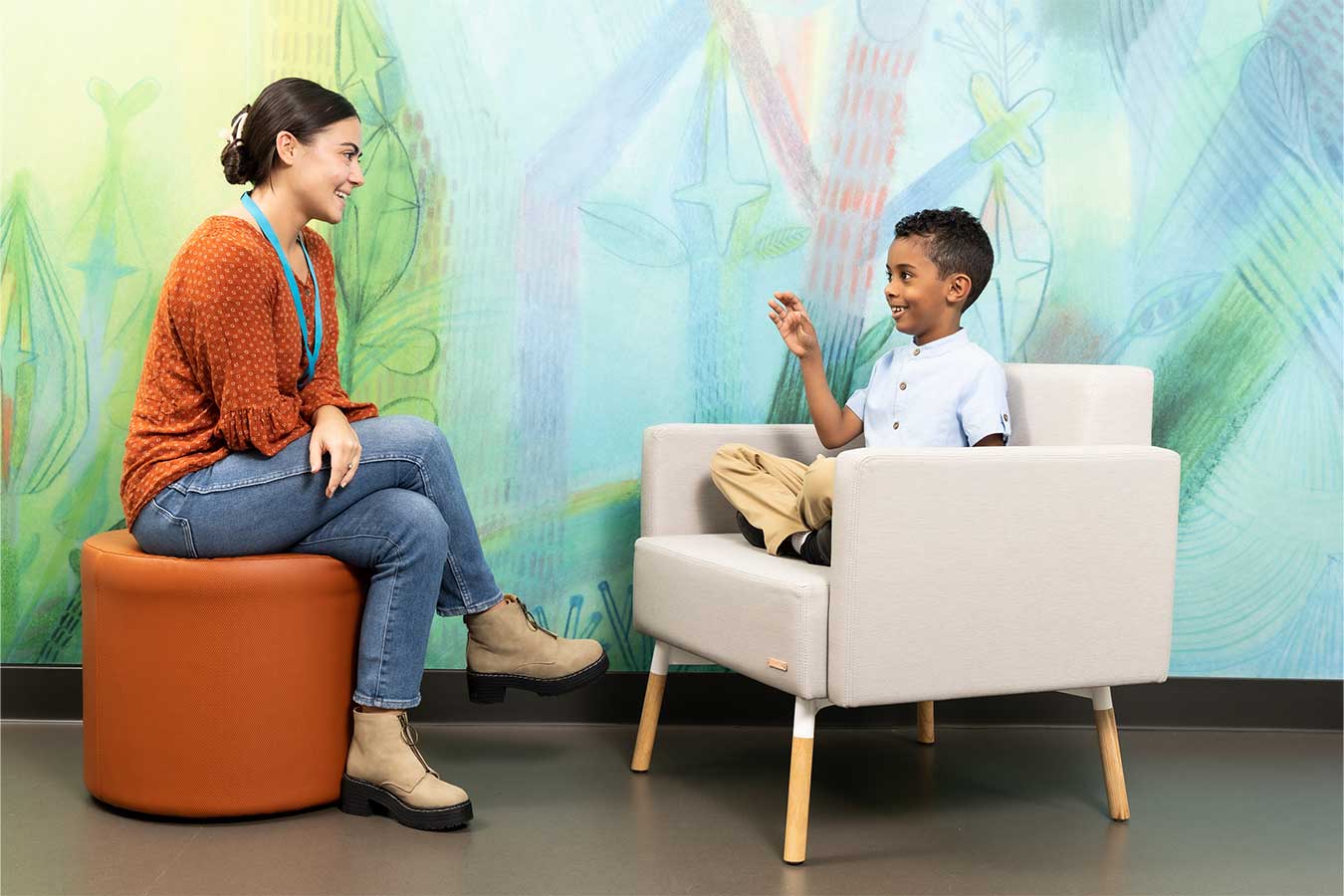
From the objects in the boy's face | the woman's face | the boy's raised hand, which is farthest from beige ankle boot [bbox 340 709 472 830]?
the boy's face

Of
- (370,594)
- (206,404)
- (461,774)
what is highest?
(206,404)

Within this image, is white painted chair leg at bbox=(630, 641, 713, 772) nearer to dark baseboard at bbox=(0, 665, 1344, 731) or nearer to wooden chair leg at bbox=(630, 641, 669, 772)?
wooden chair leg at bbox=(630, 641, 669, 772)

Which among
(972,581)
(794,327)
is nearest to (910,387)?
(794,327)

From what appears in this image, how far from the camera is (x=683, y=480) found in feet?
7.80

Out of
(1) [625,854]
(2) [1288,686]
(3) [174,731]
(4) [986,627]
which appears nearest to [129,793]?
(3) [174,731]

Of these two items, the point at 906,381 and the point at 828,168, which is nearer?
the point at 906,381

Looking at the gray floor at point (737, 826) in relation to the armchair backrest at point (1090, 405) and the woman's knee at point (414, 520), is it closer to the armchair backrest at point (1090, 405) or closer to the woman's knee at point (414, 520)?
the woman's knee at point (414, 520)

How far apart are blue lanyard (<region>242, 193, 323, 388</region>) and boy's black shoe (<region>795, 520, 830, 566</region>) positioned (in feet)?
2.87

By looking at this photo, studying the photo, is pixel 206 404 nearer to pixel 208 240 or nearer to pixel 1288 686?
pixel 208 240

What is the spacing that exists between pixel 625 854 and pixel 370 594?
1.86 ft

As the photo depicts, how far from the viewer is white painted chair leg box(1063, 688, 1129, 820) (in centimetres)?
215

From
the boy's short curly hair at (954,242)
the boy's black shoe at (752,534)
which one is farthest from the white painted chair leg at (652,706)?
the boy's short curly hair at (954,242)

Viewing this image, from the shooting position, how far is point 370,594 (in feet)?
6.70

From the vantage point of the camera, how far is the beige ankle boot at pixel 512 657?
7.27 ft
